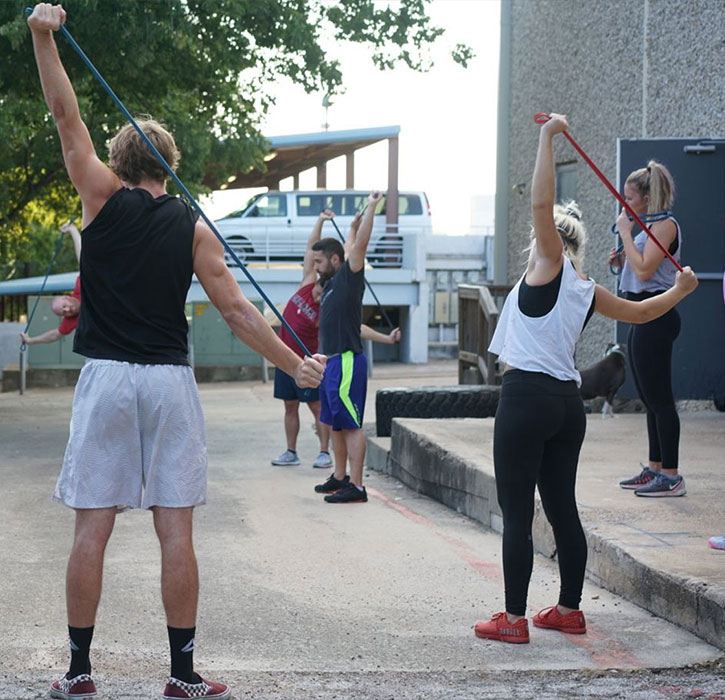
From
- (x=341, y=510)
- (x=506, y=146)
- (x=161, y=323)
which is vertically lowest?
(x=341, y=510)

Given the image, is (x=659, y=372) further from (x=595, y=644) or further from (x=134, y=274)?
(x=134, y=274)

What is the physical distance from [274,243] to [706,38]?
19822 millimetres

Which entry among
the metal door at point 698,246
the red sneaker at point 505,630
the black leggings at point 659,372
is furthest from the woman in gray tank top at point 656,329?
the metal door at point 698,246

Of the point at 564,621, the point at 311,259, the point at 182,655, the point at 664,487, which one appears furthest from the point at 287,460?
the point at 182,655

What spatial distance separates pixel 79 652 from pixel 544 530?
9.80ft

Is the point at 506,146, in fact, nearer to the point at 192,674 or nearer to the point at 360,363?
the point at 360,363

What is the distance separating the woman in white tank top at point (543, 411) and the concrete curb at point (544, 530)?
39cm

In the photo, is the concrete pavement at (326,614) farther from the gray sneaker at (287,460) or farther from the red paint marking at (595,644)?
the gray sneaker at (287,460)

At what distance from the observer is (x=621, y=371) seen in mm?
11086

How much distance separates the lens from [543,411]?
15.6 feet

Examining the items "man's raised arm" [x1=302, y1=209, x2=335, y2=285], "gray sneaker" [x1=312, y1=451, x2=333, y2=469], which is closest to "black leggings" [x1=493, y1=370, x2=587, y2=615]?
"man's raised arm" [x1=302, y1=209, x2=335, y2=285]

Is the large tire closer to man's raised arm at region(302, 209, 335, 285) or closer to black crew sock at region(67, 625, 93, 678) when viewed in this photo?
man's raised arm at region(302, 209, 335, 285)

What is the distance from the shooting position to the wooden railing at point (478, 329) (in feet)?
42.0

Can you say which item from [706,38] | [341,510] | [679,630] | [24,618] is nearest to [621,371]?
[706,38]
